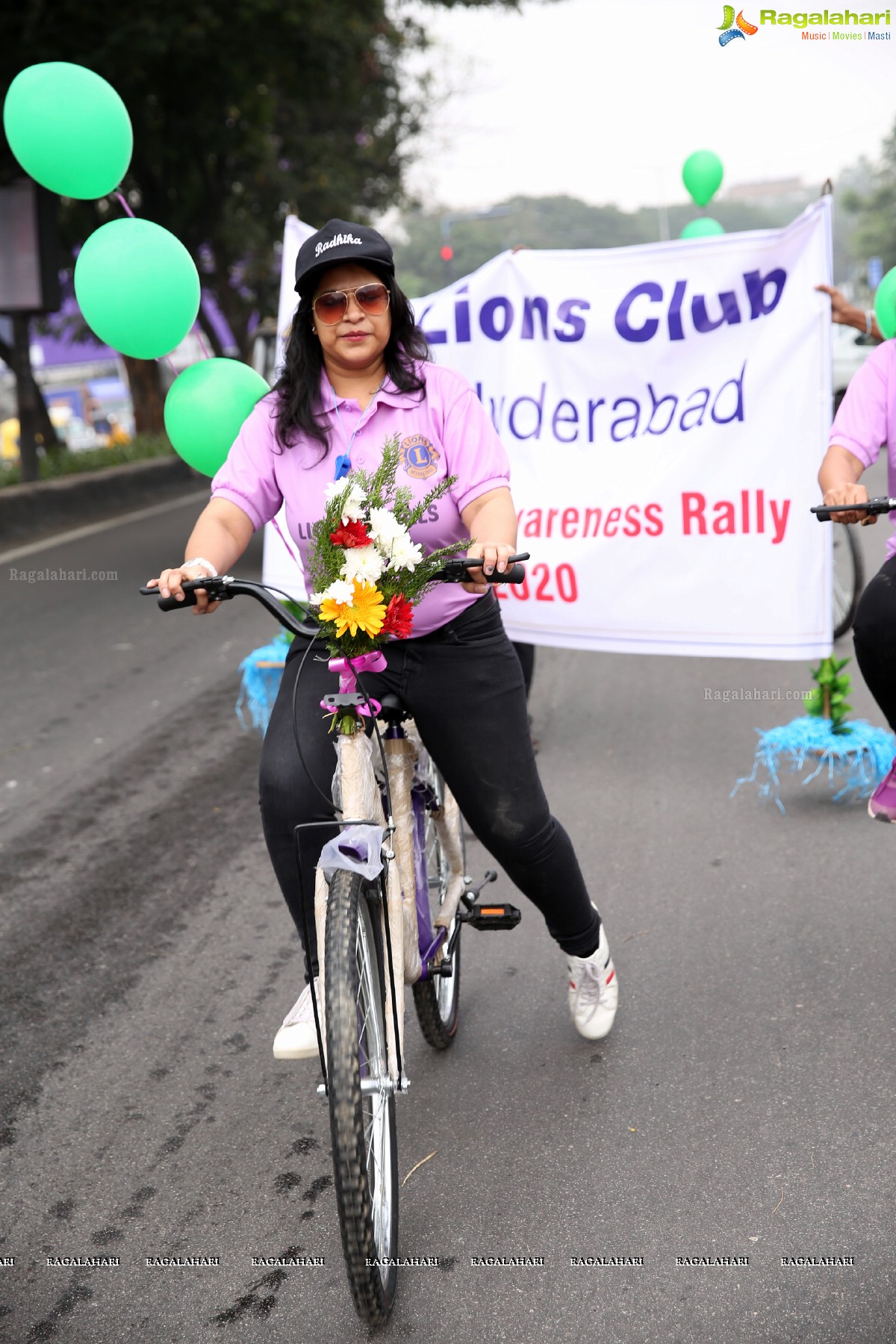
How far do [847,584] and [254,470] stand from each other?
5.22 meters

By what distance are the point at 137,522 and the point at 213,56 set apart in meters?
5.96

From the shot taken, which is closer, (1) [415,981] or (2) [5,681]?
(1) [415,981]

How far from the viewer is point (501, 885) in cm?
462

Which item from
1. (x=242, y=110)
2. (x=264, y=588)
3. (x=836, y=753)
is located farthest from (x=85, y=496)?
(x=264, y=588)

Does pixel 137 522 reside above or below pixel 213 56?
below

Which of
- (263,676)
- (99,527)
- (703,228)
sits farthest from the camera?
(99,527)

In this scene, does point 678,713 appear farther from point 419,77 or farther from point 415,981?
point 419,77

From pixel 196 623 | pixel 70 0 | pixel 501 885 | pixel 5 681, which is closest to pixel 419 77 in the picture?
pixel 70 0

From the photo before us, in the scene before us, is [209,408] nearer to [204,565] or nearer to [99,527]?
[204,565]

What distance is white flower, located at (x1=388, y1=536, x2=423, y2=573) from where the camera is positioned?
2.59 meters

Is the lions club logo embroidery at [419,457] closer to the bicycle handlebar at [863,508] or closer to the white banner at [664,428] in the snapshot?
the bicycle handlebar at [863,508]

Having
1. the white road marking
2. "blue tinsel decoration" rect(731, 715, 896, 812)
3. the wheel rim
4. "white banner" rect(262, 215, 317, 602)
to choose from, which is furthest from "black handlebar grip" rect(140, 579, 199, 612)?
the white road marking

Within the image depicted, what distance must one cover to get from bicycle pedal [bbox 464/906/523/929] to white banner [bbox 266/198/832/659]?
7.68 ft

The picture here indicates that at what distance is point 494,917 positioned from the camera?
11.2ft
